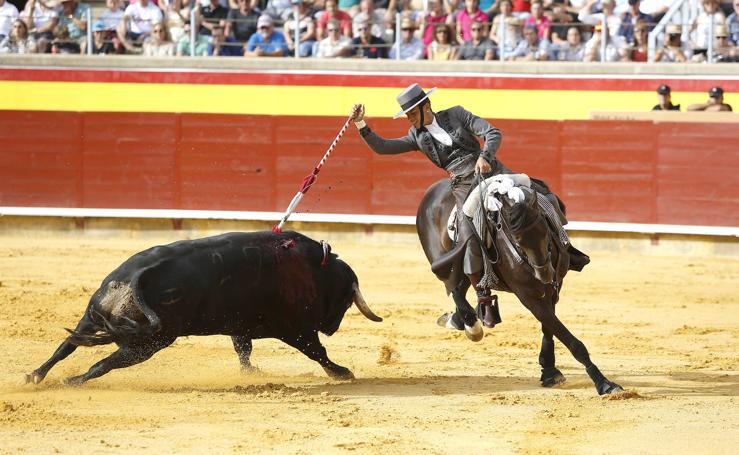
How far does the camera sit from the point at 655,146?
1252 centimetres

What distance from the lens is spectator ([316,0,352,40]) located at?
546 inches

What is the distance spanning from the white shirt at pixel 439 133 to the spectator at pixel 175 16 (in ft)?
26.3

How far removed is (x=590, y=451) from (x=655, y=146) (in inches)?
307

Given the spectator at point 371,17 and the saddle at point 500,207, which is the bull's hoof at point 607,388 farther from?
the spectator at point 371,17

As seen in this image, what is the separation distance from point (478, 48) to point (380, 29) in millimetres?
1072

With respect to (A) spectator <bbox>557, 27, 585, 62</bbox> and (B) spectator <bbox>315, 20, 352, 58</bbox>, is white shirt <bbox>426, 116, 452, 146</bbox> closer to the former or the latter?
(A) spectator <bbox>557, 27, 585, 62</bbox>

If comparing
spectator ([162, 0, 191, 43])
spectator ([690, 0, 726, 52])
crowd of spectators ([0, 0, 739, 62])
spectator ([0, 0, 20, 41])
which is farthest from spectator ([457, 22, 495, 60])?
spectator ([0, 0, 20, 41])

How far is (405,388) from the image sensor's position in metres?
6.47

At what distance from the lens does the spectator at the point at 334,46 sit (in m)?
14.0

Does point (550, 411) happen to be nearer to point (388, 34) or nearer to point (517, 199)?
point (517, 199)

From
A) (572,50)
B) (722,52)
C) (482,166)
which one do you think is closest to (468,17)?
(572,50)

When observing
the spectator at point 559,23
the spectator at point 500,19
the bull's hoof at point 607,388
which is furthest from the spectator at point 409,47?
the bull's hoof at point 607,388

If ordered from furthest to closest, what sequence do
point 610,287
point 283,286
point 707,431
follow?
point 610,287 < point 283,286 < point 707,431

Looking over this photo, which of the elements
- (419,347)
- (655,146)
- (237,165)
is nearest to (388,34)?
(237,165)
